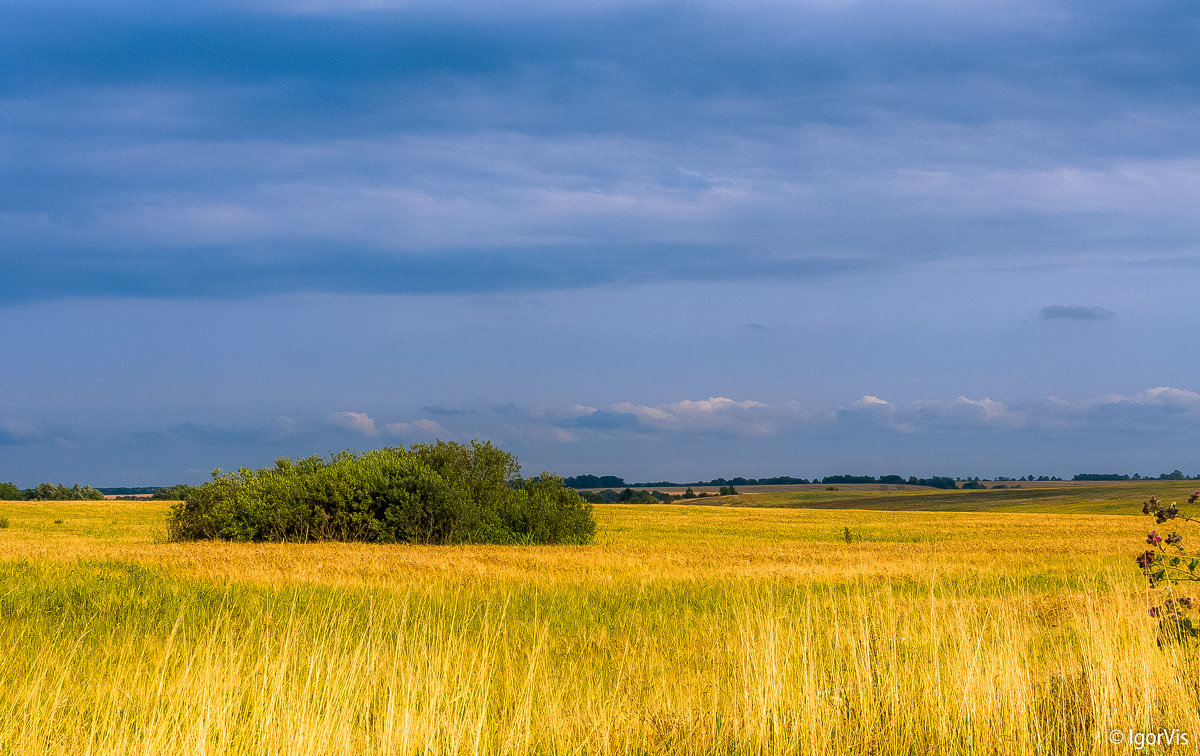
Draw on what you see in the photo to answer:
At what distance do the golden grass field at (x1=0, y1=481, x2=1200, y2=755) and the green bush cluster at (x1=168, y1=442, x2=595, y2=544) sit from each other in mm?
10022

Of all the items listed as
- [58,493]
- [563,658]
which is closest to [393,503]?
[563,658]

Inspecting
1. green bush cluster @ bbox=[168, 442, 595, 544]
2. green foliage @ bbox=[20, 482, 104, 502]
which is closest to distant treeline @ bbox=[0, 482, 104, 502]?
green foliage @ bbox=[20, 482, 104, 502]

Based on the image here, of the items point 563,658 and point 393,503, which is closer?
point 563,658

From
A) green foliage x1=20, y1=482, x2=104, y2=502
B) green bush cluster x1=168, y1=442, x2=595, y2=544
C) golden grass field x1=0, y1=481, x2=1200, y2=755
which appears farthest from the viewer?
green foliage x1=20, y1=482, x2=104, y2=502

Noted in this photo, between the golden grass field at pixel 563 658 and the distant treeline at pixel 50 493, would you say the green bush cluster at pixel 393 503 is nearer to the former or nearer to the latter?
the golden grass field at pixel 563 658

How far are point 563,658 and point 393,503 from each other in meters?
26.3

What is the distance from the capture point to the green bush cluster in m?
33.4

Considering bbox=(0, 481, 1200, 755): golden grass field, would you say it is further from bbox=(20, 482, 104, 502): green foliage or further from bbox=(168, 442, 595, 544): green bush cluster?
bbox=(20, 482, 104, 502): green foliage

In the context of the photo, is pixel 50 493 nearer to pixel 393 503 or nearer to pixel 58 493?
pixel 58 493

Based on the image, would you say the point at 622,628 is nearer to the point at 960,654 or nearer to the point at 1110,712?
the point at 960,654

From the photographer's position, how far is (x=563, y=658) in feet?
29.5

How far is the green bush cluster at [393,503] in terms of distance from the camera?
33.4 meters

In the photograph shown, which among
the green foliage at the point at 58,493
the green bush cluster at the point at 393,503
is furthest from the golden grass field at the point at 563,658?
the green foliage at the point at 58,493

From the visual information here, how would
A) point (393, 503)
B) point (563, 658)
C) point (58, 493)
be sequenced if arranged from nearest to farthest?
point (563, 658) < point (393, 503) < point (58, 493)
